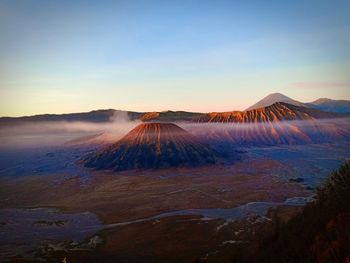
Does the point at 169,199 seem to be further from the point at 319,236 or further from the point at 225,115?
the point at 225,115

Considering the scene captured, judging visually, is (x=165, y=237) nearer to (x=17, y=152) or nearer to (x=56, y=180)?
(x=56, y=180)

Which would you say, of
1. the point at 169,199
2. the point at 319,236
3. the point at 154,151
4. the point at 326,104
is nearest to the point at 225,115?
the point at 154,151

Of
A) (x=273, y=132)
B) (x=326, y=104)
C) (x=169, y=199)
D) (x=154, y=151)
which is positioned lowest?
(x=169, y=199)

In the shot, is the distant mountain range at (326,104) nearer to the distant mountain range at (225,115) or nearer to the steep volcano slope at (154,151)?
the distant mountain range at (225,115)

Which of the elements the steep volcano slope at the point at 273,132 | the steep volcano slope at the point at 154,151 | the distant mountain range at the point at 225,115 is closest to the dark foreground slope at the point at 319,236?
the steep volcano slope at the point at 154,151

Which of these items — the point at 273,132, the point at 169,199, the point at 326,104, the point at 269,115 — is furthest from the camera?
the point at 326,104

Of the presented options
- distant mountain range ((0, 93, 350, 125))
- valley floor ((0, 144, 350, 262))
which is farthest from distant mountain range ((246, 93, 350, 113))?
valley floor ((0, 144, 350, 262))

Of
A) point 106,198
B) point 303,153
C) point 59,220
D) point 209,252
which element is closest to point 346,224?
point 209,252
